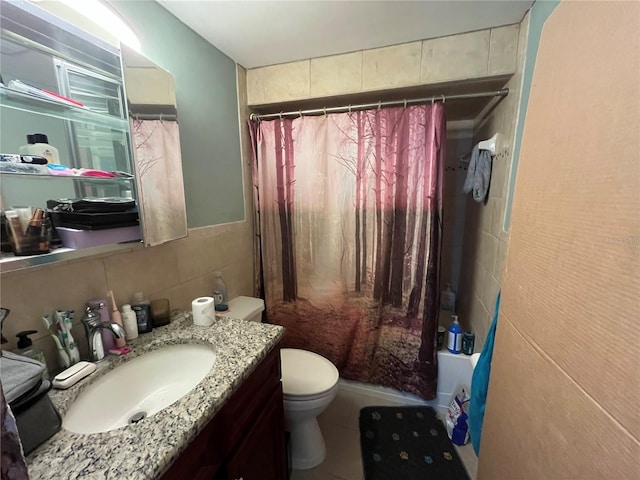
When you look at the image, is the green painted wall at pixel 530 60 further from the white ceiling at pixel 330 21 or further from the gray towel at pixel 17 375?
the gray towel at pixel 17 375

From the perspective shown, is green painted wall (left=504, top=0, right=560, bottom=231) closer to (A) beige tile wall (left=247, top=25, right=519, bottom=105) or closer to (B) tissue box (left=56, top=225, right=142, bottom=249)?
(A) beige tile wall (left=247, top=25, right=519, bottom=105)

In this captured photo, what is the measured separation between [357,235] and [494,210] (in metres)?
0.78

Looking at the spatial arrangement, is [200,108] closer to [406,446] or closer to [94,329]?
[94,329]

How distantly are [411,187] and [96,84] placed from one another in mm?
1476

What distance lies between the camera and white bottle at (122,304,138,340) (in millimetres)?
987

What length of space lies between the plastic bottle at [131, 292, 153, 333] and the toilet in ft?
1.39

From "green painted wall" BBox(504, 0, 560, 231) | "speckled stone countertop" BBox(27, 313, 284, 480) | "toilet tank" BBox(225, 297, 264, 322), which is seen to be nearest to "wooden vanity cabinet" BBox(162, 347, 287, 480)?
"speckled stone countertop" BBox(27, 313, 284, 480)

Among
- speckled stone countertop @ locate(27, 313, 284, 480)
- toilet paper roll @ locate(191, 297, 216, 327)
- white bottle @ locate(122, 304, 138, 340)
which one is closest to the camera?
speckled stone countertop @ locate(27, 313, 284, 480)

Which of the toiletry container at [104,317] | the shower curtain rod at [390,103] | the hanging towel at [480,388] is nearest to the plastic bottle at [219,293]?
the toiletry container at [104,317]

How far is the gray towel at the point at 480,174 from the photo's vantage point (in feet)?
5.05

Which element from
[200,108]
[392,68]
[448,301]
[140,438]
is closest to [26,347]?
[140,438]

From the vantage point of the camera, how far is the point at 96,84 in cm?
92

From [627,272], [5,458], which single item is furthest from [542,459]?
[5,458]

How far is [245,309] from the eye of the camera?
59.7 inches
